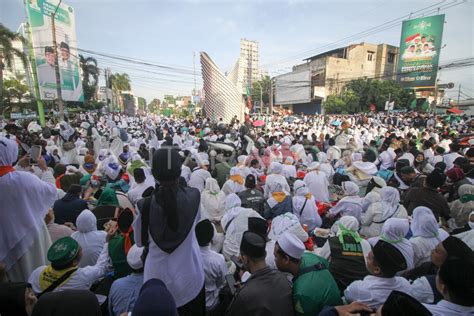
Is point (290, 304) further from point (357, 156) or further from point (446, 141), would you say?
point (446, 141)

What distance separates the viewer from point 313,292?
1.80 meters

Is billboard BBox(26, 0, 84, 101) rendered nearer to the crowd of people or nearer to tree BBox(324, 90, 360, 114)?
the crowd of people

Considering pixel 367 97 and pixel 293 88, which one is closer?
pixel 367 97

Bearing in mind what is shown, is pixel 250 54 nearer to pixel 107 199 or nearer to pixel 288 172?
pixel 288 172

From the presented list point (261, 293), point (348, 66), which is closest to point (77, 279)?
point (261, 293)

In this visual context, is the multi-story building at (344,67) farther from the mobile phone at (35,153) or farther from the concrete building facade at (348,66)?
the mobile phone at (35,153)

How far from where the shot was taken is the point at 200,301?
76.1 inches

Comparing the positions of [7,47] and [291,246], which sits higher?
[7,47]

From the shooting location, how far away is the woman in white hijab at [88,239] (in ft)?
8.98

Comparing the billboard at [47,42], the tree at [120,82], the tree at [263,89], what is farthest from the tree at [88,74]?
the tree at [263,89]

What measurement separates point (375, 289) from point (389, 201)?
2.27 meters

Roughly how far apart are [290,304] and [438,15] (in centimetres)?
4216

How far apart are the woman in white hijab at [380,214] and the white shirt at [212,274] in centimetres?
228

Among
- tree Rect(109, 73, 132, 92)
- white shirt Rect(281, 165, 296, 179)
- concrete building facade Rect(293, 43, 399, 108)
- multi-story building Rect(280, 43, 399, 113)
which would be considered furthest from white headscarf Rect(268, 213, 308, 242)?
tree Rect(109, 73, 132, 92)
